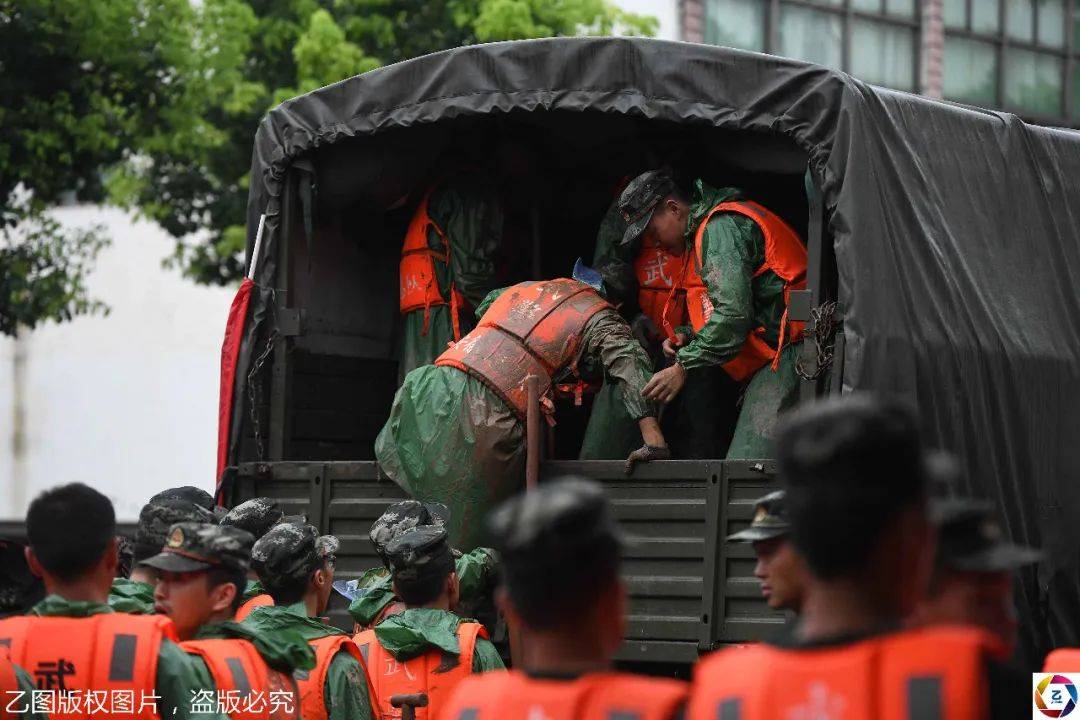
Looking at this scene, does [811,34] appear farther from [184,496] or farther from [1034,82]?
[184,496]

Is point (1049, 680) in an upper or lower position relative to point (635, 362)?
lower

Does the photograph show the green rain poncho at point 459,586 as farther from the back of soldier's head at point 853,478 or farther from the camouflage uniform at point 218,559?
the back of soldier's head at point 853,478

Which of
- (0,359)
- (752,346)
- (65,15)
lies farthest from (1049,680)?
(0,359)

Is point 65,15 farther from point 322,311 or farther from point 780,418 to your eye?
point 780,418

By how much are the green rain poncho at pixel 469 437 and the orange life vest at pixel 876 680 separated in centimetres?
474

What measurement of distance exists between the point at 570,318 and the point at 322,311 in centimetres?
156

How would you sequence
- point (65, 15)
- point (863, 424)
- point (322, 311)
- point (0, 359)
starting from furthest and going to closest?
point (0, 359), point (65, 15), point (322, 311), point (863, 424)

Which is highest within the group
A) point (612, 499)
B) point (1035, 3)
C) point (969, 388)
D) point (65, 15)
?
point (1035, 3)

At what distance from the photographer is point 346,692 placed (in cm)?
542

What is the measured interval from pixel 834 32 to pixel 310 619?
14.7m

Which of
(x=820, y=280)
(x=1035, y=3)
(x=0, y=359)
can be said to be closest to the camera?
(x=820, y=280)

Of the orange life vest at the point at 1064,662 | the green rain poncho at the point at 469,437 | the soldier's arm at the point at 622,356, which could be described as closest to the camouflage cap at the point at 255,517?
the green rain poncho at the point at 469,437

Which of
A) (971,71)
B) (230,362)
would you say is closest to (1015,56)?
(971,71)

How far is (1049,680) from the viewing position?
17.3 ft
